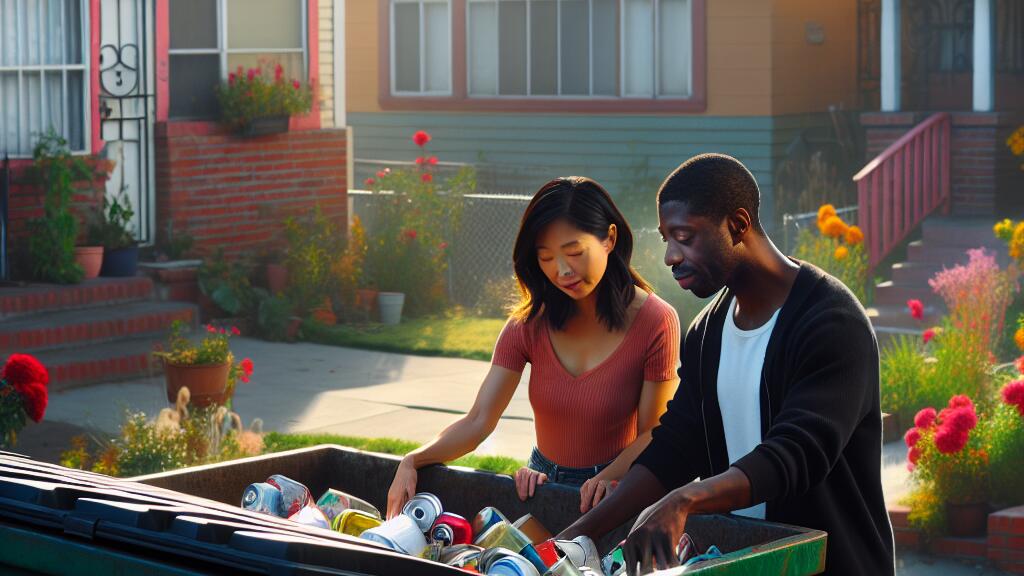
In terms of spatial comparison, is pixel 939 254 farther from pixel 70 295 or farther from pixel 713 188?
pixel 713 188

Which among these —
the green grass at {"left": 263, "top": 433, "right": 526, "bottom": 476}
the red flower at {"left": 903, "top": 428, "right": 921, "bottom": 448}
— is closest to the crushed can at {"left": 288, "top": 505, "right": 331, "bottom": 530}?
the red flower at {"left": 903, "top": 428, "right": 921, "bottom": 448}

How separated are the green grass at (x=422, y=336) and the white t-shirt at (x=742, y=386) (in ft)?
28.5

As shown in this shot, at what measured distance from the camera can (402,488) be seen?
3910mm

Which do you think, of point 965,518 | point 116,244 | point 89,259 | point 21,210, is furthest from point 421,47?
point 965,518

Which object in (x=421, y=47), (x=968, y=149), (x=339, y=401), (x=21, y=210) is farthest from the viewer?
(x=421, y=47)

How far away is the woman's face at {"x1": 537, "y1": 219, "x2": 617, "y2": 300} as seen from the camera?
14.0 feet

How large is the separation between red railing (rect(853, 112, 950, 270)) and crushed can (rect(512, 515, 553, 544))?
34.9ft

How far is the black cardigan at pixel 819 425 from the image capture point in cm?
313

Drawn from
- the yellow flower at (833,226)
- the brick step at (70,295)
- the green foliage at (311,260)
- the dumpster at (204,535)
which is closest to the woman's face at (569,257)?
the dumpster at (204,535)

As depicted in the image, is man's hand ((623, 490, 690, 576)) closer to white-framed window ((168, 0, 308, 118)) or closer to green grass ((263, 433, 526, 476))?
green grass ((263, 433, 526, 476))

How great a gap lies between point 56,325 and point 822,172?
869cm

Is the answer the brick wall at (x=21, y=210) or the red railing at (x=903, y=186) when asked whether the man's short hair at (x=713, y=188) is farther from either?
the red railing at (x=903, y=186)

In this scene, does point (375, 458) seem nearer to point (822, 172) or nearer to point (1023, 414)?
point (1023, 414)

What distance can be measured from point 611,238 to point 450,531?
1253 millimetres
